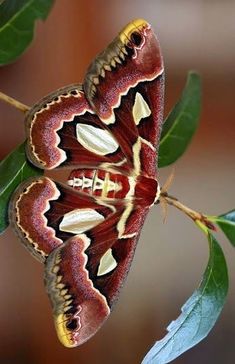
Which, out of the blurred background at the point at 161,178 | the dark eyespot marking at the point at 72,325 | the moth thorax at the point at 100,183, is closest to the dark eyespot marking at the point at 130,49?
the moth thorax at the point at 100,183

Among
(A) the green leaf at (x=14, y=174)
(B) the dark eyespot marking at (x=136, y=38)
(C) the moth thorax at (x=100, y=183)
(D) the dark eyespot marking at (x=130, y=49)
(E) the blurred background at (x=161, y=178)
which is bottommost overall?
(E) the blurred background at (x=161, y=178)

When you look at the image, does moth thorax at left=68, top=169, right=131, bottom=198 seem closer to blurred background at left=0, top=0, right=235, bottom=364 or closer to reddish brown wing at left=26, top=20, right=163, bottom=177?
reddish brown wing at left=26, top=20, right=163, bottom=177

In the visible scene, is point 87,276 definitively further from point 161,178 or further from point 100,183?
point 161,178

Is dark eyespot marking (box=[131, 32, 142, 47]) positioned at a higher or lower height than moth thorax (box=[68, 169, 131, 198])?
higher

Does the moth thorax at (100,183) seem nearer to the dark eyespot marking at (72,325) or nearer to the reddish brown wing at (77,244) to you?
the reddish brown wing at (77,244)

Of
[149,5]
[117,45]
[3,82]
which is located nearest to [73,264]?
[117,45]

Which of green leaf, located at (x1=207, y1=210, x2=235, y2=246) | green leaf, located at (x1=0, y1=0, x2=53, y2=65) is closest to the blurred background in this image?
green leaf, located at (x1=0, y1=0, x2=53, y2=65)

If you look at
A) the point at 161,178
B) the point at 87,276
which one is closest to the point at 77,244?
the point at 87,276
